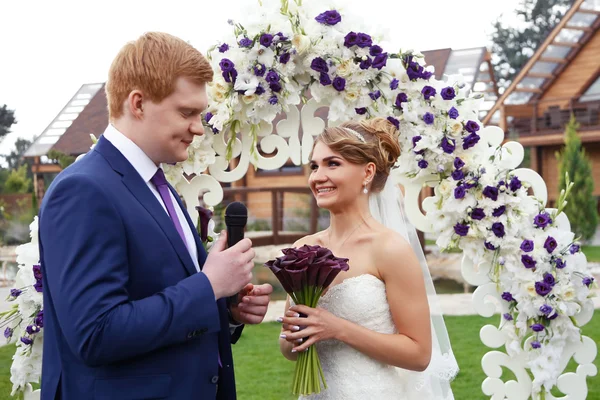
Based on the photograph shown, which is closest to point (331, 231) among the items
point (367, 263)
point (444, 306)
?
point (367, 263)

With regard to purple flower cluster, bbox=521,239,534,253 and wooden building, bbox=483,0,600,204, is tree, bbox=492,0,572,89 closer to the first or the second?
wooden building, bbox=483,0,600,204

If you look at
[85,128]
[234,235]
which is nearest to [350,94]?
[234,235]

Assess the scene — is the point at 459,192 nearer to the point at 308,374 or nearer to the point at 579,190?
the point at 308,374

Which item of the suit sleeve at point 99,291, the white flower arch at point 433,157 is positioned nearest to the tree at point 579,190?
the white flower arch at point 433,157

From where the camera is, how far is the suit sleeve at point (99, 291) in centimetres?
176

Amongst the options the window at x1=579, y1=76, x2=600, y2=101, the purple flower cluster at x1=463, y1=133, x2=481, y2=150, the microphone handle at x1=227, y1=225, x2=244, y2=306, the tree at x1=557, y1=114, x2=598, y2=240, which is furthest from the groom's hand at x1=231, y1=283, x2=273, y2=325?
the window at x1=579, y1=76, x2=600, y2=101

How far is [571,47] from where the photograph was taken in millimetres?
18516

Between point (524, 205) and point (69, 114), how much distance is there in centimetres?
1698

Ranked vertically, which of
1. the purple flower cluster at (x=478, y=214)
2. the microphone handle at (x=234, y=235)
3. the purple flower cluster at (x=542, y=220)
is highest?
the microphone handle at (x=234, y=235)

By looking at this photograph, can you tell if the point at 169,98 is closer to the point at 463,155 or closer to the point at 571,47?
the point at 463,155

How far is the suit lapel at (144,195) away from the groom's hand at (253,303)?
397mm

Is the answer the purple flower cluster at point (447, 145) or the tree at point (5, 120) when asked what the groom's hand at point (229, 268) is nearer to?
the purple flower cluster at point (447, 145)

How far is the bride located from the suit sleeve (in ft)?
2.54

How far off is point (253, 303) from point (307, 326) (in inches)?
10.4
